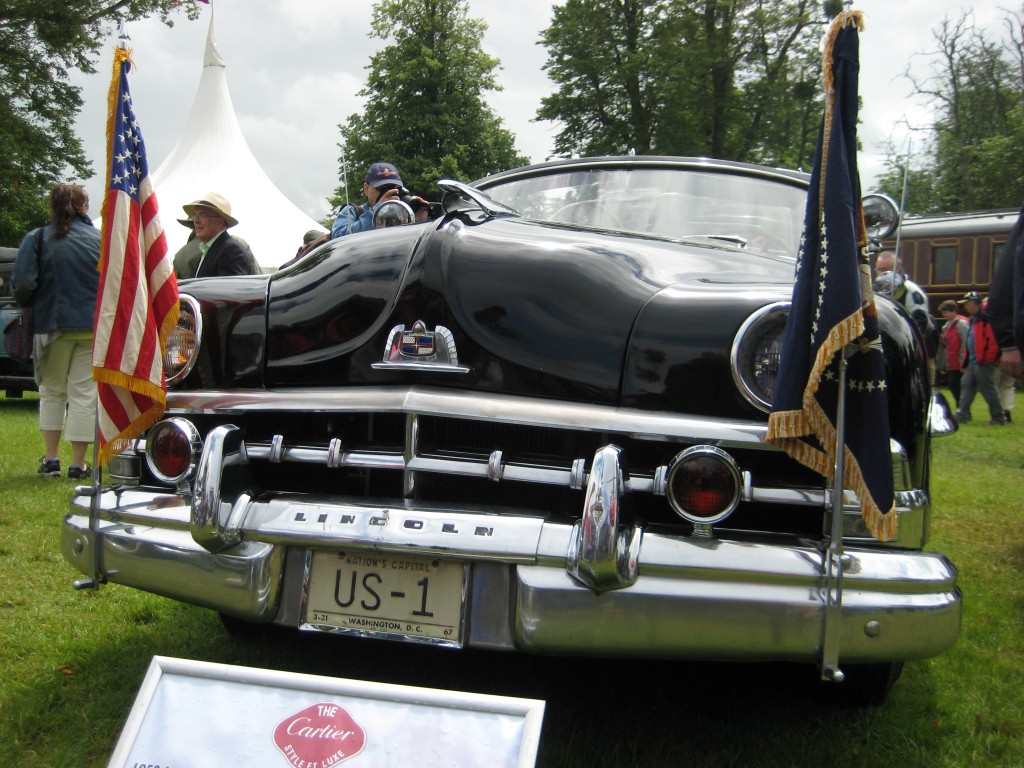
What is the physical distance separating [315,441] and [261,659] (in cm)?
85

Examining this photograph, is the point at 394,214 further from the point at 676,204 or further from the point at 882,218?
the point at 882,218

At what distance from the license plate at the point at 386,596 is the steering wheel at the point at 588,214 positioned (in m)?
1.72

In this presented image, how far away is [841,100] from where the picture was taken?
1.99m

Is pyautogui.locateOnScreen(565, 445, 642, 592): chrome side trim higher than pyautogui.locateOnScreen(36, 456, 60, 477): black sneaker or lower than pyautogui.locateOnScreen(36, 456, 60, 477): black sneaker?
higher

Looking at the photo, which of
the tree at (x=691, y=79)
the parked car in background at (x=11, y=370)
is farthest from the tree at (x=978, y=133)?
the parked car in background at (x=11, y=370)

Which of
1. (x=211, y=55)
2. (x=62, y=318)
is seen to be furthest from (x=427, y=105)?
(x=62, y=318)

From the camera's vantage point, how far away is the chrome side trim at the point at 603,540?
1862 millimetres

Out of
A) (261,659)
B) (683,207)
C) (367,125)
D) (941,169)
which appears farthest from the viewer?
(941,169)

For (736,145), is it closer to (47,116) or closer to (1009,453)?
(1009,453)

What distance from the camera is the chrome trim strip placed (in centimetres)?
206

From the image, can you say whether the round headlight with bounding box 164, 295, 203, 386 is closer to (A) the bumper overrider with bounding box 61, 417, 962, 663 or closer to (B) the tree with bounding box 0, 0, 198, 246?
(A) the bumper overrider with bounding box 61, 417, 962, 663

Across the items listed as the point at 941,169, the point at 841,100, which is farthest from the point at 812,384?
the point at 941,169

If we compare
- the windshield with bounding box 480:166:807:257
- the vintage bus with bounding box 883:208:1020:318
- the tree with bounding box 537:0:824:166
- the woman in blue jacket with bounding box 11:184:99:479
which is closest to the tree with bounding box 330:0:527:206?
the tree with bounding box 537:0:824:166

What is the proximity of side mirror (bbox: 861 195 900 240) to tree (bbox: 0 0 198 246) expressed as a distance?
17.9 meters
